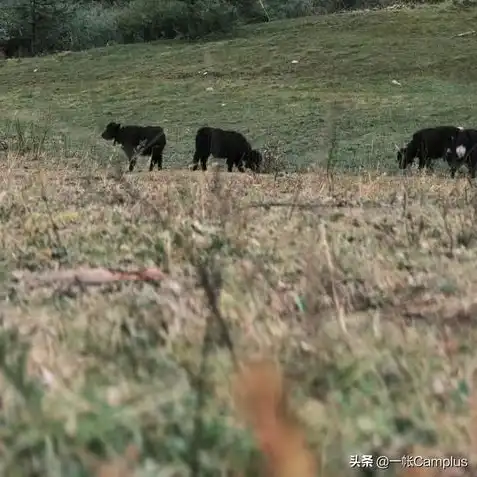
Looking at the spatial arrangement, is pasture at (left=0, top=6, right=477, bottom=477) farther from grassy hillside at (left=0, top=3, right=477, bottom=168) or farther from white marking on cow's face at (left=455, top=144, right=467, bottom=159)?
grassy hillside at (left=0, top=3, right=477, bottom=168)

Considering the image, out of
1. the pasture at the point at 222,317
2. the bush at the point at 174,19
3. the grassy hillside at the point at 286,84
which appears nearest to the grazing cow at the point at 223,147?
the grassy hillside at the point at 286,84

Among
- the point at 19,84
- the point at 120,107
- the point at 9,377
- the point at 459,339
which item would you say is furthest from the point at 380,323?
the point at 19,84

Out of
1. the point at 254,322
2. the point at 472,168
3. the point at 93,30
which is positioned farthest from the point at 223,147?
the point at 93,30

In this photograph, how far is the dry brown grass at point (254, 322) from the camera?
172 cm

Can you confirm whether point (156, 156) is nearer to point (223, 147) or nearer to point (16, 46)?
point (223, 147)

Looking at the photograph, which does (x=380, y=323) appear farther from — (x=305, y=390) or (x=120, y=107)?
(x=120, y=107)

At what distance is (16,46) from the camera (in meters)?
37.7

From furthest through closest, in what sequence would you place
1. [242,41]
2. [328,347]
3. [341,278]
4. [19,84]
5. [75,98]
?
[242,41] < [19,84] < [75,98] < [341,278] < [328,347]

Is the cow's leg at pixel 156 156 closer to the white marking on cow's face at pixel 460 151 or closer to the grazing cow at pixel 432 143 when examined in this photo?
the grazing cow at pixel 432 143

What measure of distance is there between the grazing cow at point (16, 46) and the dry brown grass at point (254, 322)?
3436 centimetres

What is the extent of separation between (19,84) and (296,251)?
1060 inches

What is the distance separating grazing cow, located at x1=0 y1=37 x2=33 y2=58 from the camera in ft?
123

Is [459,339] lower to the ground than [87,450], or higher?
lower

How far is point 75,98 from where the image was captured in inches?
1007
